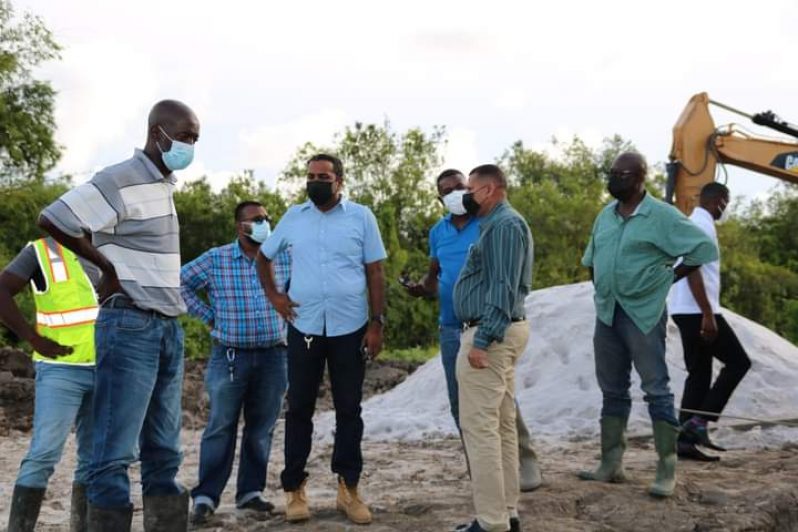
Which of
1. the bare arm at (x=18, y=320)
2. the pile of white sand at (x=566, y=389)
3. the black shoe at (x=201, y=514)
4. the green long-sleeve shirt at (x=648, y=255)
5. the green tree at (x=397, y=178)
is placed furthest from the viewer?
the green tree at (x=397, y=178)

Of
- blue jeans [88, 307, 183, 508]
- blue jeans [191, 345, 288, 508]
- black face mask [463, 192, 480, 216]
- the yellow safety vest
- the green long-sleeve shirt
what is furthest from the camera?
the green long-sleeve shirt

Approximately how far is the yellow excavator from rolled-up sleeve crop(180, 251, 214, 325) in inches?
213

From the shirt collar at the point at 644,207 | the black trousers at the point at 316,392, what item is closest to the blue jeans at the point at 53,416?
the black trousers at the point at 316,392

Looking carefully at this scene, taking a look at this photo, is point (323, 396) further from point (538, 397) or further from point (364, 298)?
point (364, 298)

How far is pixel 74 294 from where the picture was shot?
500 cm

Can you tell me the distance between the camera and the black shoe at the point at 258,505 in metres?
5.75

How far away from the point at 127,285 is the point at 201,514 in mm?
1893

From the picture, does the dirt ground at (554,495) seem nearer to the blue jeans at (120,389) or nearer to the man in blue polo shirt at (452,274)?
the man in blue polo shirt at (452,274)

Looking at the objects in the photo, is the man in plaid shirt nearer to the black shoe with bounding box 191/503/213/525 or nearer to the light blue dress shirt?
the black shoe with bounding box 191/503/213/525

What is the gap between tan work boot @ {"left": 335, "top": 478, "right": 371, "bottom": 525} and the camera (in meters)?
5.37

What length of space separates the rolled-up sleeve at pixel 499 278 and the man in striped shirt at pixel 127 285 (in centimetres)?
142

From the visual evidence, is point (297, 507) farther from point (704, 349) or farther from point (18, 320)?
point (704, 349)

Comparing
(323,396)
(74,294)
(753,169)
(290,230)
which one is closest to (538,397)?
(753,169)

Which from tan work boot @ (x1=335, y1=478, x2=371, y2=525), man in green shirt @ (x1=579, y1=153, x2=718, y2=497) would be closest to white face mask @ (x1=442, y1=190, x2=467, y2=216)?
man in green shirt @ (x1=579, y1=153, x2=718, y2=497)
